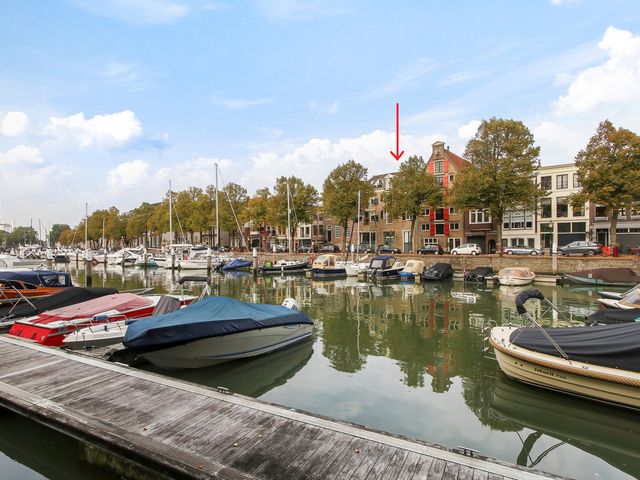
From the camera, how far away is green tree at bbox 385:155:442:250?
53.0 metres

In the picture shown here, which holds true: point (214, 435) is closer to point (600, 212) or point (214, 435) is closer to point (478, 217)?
point (478, 217)

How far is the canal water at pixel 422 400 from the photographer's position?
764 cm

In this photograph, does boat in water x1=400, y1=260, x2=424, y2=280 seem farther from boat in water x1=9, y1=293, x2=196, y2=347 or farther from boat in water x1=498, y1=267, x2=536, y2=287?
boat in water x1=9, y1=293, x2=196, y2=347

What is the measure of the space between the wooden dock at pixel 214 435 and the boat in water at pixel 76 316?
13.9 feet

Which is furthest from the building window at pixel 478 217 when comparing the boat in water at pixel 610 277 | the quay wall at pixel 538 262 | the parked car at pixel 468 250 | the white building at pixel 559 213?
the boat in water at pixel 610 277

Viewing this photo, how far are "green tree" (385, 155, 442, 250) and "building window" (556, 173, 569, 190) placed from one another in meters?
17.8

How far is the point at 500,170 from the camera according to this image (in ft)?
144

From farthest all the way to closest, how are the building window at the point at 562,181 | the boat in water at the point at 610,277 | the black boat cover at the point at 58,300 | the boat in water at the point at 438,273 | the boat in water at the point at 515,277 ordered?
the building window at the point at 562,181 < the boat in water at the point at 438,273 < the boat in water at the point at 515,277 < the boat in water at the point at 610,277 < the black boat cover at the point at 58,300

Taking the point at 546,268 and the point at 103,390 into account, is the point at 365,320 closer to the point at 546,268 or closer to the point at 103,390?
the point at 103,390

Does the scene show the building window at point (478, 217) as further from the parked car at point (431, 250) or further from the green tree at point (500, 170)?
the green tree at point (500, 170)

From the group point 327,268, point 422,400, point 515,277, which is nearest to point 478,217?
point 515,277

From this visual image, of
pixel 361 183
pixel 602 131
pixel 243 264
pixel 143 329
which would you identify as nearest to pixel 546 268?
pixel 602 131

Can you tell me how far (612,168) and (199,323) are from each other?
44025 millimetres

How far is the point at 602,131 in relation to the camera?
137ft
